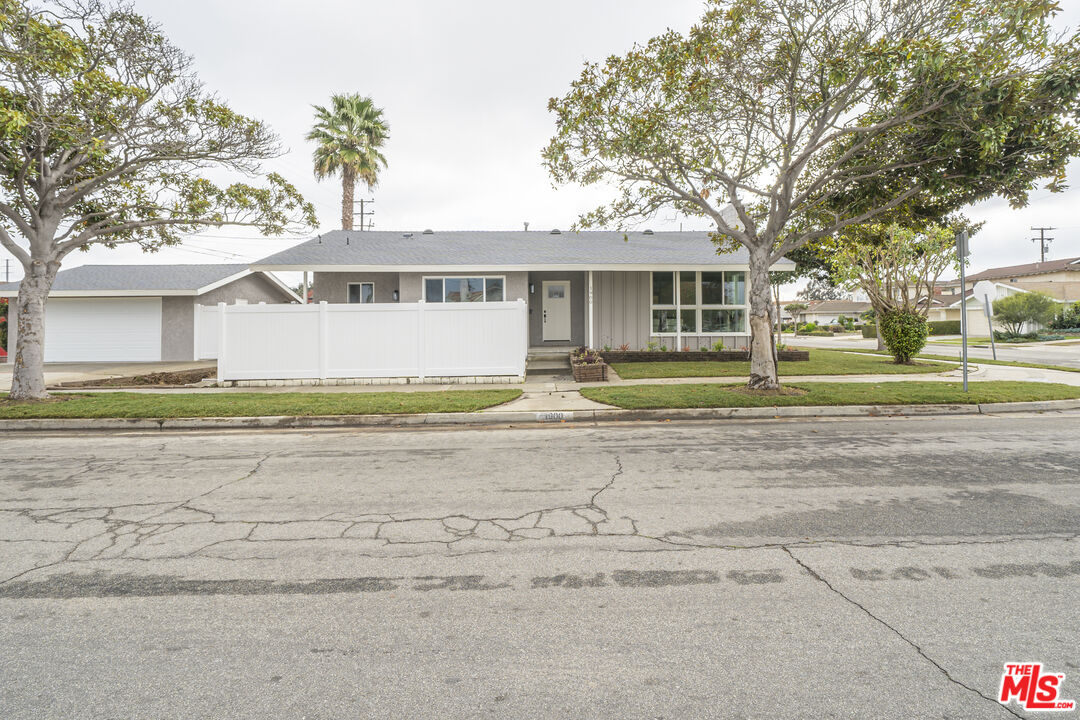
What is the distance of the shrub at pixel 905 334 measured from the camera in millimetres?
17125

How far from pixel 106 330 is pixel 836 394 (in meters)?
25.8

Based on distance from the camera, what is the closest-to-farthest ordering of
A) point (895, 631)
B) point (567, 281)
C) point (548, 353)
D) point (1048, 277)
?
point (895, 631), point (548, 353), point (567, 281), point (1048, 277)

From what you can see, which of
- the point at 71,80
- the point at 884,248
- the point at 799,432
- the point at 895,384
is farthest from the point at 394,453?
the point at 884,248

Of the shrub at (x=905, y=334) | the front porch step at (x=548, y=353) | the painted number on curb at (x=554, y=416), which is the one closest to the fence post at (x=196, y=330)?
the front porch step at (x=548, y=353)

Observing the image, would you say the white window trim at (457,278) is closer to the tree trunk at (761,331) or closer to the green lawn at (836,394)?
the green lawn at (836,394)

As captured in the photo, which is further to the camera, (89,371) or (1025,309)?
(1025,309)

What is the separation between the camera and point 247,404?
33.9 ft

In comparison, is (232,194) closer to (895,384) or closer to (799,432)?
(799,432)

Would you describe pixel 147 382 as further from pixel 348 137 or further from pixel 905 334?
pixel 905 334

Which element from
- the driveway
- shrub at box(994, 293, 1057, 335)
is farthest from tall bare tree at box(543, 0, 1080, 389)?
shrub at box(994, 293, 1057, 335)

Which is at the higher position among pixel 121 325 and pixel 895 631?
pixel 121 325

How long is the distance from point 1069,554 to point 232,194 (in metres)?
14.2

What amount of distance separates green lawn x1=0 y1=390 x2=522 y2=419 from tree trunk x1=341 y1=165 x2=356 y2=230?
1658 cm

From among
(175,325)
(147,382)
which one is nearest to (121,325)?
(175,325)
